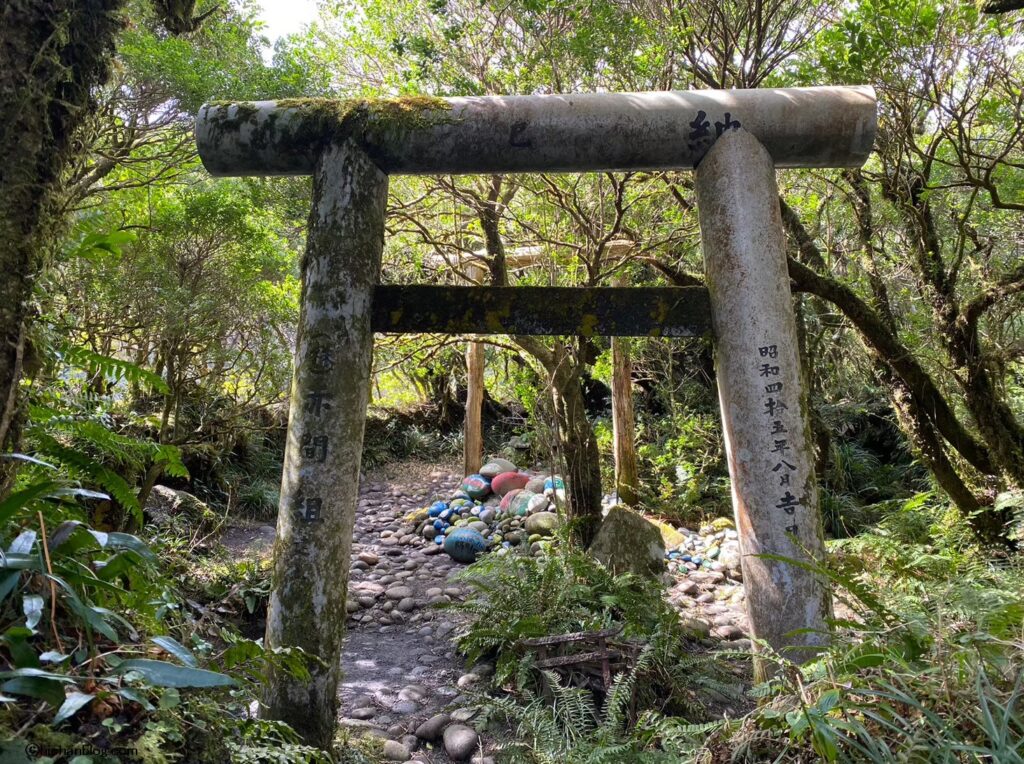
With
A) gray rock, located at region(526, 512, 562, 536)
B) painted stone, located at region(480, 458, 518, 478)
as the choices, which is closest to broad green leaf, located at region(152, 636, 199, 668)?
gray rock, located at region(526, 512, 562, 536)

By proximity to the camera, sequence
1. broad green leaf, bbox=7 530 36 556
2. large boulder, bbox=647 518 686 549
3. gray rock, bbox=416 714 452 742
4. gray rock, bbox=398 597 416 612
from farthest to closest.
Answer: large boulder, bbox=647 518 686 549
gray rock, bbox=398 597 416 612
gray rock, bbox=416 714 452 742
broad green leaf, bbox=7 530 36 556

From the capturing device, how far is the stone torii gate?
276 centimetres

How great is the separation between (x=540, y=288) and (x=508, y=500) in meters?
5.96

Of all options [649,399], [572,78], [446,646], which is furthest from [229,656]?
[649,399]

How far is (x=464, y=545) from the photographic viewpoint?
714 cm

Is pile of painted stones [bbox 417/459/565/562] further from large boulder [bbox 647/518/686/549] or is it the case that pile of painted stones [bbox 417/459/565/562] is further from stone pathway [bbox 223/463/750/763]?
large boulder [bbox 647/518/686/549]

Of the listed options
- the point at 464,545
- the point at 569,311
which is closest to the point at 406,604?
the point at 464,545

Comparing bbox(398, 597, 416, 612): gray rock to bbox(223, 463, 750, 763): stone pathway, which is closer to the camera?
bbox(223, 463, 750, 763): stone pathway

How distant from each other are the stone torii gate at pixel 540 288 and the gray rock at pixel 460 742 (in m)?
0.85

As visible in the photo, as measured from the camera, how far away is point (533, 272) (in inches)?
286

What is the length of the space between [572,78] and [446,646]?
4.65 metres

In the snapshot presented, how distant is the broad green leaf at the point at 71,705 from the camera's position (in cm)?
90

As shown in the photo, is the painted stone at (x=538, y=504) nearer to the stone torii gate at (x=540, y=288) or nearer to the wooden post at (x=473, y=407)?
the wooden post at (x=473, y=407)

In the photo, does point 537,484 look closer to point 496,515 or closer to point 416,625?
point 496,515
